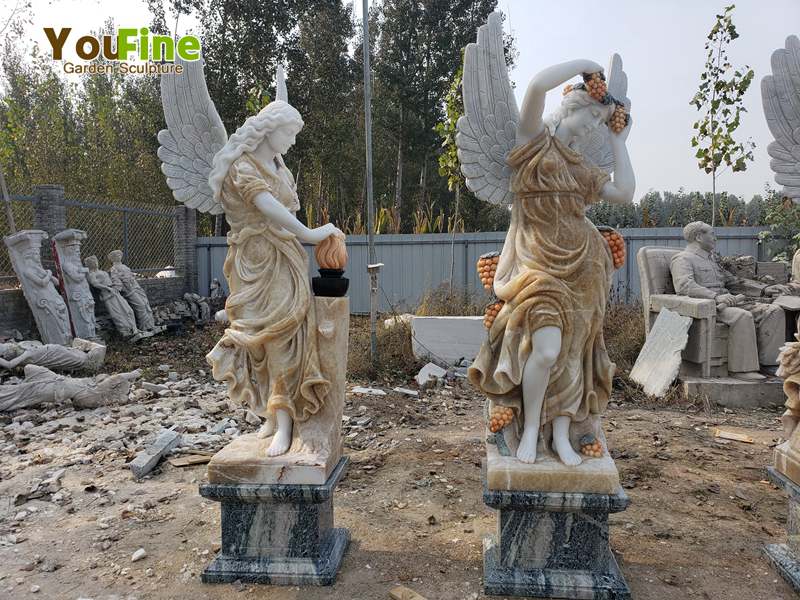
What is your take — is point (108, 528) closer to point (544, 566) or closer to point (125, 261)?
point (544, 566)

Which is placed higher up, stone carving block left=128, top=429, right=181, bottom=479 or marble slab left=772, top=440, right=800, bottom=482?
marble slab left=772, top=440, right=800, bottom=482

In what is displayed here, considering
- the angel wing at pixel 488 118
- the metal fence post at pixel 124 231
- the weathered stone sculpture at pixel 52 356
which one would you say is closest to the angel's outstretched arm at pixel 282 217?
the angel wing at pixel 488 118

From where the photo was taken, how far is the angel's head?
2723mm

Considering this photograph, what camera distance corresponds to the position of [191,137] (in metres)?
2.98

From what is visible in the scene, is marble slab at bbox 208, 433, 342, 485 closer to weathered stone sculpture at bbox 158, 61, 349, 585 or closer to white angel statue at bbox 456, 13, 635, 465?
weathered stone sculpture at bbox 158, 61, 349, 585

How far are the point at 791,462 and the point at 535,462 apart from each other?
1193 mm

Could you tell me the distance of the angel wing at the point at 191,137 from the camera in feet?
9.66

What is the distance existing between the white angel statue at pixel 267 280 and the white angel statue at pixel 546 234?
811 millimetres

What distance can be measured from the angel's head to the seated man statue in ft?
13.0

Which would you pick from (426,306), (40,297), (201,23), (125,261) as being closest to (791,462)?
(426,306)

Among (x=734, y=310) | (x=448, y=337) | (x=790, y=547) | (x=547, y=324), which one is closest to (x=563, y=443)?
(x=547, y=324)

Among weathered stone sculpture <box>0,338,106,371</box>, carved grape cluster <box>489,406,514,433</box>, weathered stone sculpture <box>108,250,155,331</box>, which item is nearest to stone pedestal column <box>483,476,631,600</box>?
carved grape cluster <box>489,406,514,433</box>

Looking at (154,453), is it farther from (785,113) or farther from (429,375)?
(785,113)

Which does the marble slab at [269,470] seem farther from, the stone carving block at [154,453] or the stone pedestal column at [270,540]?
the stone carving block at [154,453]
